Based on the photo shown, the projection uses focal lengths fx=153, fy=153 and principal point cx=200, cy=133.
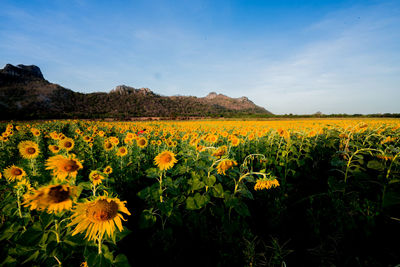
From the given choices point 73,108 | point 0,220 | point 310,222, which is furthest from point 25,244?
point 73,108

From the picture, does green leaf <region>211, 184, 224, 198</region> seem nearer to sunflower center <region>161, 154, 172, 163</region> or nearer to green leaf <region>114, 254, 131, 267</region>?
sunflower center <region>161, 154, 172, 163</region>

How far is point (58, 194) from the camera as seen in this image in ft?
4.04

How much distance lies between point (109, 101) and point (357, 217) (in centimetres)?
7648

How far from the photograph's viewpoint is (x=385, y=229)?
2.48 meters

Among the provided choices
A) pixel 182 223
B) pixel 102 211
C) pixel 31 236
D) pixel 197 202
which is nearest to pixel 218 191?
pixel 197 202

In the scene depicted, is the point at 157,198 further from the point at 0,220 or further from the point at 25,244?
Answer: the point at 0,220

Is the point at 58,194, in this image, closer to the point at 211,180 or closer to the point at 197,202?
the point at 197,202

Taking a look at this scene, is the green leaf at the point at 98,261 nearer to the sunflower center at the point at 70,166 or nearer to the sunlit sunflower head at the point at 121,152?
the sunflower center at the point at 70,166

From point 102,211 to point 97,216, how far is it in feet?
0.19

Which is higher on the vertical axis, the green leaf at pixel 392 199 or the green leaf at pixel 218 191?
the green leaf at pixel 392 199

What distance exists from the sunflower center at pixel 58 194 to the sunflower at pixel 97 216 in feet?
0.41

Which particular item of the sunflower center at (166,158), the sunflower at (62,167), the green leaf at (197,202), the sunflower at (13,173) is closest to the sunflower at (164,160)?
the sunflower center at (166,158)

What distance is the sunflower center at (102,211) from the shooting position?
1258 mm

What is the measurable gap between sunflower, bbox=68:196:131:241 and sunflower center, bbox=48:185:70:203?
5.0 inches
